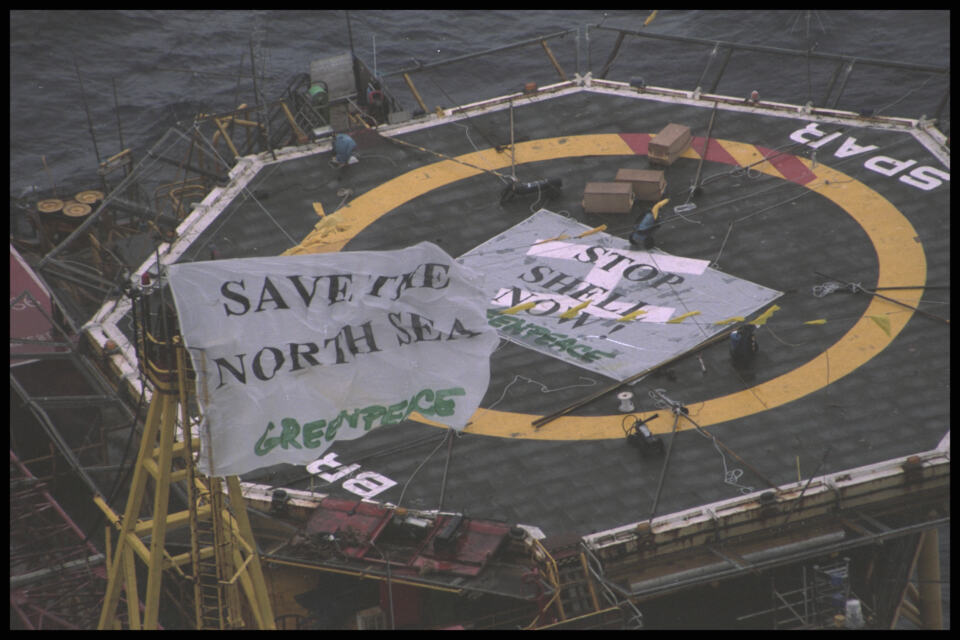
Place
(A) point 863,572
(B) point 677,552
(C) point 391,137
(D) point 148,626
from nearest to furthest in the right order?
(D) point 148,626
(B) point 677,552
(A) point 863,572
(C) point 391,137

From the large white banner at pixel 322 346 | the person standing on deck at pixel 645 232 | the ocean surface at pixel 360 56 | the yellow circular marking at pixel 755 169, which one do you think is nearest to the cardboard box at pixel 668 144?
the yellow circular marking at pixel 755 169

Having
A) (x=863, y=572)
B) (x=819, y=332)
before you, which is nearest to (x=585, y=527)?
(x=863, y=572)

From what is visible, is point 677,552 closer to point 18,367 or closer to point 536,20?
point 18,367

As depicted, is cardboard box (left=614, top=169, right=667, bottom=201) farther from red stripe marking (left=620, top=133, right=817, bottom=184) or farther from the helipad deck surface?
red stripe marking (left=620, top=133, right=817, bottom=184)

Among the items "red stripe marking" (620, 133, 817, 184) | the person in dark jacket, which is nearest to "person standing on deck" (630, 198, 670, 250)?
"red stripe marking" (620, 133, 817, 184)

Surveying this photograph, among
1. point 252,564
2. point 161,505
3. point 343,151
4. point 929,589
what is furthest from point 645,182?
point 161,505

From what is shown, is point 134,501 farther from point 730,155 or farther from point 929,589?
point 730,155
